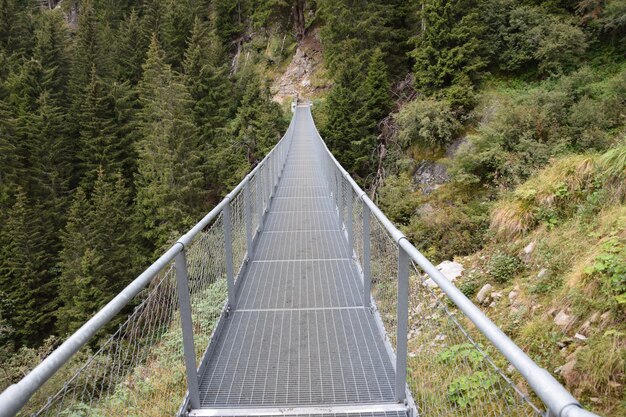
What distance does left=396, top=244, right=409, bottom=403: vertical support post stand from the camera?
2645mm

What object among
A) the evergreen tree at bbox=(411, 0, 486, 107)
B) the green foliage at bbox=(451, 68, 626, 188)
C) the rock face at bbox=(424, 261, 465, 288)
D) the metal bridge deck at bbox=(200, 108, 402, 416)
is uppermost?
the evergreen tree at bbox=(411, 0, 486, 107)

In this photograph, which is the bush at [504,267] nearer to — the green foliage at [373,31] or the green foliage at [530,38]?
the green foliage at [530,38]

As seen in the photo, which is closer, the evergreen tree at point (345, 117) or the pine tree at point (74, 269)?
the evergreen tree at point (345, 117)

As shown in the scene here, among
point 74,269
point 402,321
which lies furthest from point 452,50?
point 74,269

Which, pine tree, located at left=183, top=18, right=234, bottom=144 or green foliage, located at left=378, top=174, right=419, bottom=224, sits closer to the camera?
green foliage, located at left=378, top=174, right=419, bottom=224

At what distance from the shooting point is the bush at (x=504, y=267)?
5312 millimetres

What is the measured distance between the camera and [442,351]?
157 inches

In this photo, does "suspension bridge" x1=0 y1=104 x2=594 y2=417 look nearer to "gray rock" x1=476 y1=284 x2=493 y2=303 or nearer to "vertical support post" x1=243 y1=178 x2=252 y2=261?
"vertical support post" x1=243 y1=178 x2=252 y2=261

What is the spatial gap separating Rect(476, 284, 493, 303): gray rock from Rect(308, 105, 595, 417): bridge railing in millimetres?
699

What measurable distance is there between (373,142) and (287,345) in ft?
52.8

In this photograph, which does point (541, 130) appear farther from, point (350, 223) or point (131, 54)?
point (131, 54)

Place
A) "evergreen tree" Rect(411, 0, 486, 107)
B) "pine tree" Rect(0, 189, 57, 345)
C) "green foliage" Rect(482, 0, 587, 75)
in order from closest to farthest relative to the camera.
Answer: "green foliage" Rect(482, 0, 587, 75)
"evergreen tree" Rect(411, 0, 486, 107)
"pine tree" Rect(0, 189, 57, 345)

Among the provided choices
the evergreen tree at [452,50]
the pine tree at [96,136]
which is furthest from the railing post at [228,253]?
the pine tree at [96,136]

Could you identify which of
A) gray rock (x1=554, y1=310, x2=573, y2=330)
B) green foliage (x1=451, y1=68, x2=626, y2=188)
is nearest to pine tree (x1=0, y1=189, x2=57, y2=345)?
green foliage (x1=451, y1=68, x2=626, y2=188)
